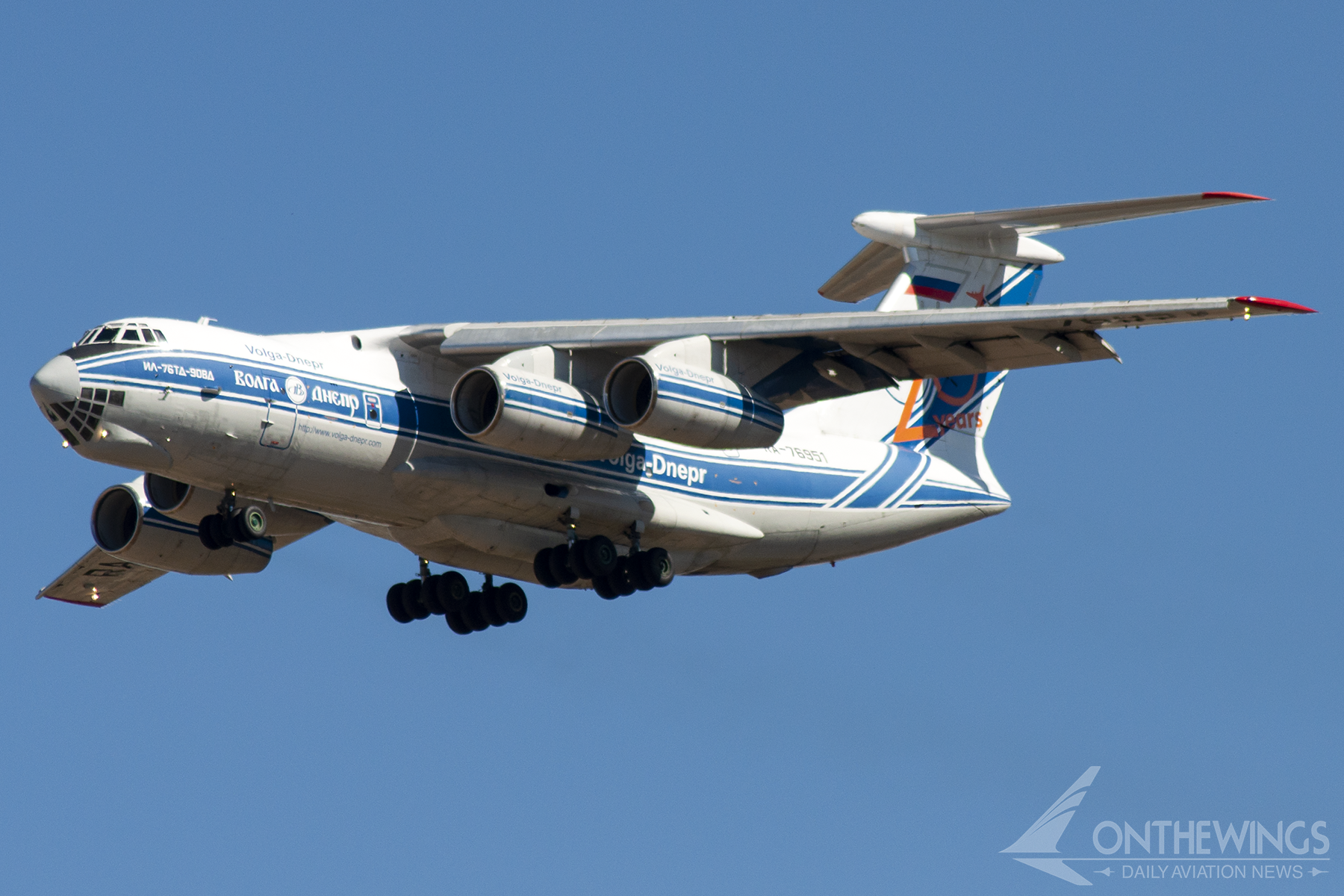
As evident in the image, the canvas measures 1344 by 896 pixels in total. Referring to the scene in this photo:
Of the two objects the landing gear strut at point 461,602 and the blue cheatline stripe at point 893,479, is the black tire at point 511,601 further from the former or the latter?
the blue cheatline stripe at point 893,479

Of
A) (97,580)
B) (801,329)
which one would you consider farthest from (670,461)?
(97,580)

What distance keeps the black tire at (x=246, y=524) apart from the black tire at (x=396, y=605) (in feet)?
6.62

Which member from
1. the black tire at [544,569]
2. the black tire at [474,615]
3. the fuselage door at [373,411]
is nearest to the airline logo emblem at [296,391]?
the fuselage door at [373,411]

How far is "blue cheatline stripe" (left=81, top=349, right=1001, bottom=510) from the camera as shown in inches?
516

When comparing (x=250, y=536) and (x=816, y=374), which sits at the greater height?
(x=816, y=374)

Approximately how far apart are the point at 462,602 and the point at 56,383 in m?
3.92

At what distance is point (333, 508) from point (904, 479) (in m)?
5.00

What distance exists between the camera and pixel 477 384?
45.0 ft

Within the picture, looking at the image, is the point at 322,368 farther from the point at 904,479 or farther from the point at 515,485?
the point at 904,479

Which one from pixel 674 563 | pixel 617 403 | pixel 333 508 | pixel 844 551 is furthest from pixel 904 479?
pixel 333 508

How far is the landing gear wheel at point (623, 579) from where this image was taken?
1468 centimetres

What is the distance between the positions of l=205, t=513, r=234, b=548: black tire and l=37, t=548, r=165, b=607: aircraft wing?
3.19m

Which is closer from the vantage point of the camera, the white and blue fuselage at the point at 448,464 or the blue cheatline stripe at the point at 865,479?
the white and blue fuselage at the point at 448,464

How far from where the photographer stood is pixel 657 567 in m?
14.7
